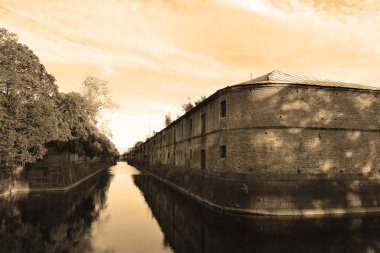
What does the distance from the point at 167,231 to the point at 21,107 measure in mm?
13525

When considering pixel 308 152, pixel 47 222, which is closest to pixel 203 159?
pixel 308 152

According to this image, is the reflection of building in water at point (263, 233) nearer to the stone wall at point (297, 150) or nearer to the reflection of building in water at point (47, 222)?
the stone wall at point (297, 150)

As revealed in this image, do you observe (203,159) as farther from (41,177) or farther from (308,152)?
(41,177)

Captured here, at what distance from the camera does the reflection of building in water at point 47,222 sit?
10.5 meters

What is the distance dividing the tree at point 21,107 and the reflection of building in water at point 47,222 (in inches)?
134

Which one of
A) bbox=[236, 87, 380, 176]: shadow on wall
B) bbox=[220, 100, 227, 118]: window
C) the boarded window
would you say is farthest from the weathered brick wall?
the boarded window

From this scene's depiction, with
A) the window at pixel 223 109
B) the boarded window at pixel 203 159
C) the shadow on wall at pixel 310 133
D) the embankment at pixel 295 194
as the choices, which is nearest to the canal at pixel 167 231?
the embankment at pixel 295 194

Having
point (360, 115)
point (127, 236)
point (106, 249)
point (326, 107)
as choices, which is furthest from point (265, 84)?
point (106, 249)

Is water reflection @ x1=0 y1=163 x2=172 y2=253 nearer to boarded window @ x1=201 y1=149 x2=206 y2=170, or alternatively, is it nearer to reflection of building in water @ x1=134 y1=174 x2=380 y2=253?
reflection of building in water @ x1=134 y1=174 x2=380 y2=253

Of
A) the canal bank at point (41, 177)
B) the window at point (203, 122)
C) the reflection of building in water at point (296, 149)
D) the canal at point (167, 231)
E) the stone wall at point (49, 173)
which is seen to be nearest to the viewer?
the canal at point (167, 231)

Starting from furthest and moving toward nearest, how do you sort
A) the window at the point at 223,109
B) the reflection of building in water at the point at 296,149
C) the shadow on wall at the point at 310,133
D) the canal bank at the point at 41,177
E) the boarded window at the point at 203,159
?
the canal bank at the point at 41,177
the boarded window at the point at 203,159
the window at the point at 223,109
the shadow on wall at the point at 310,133
the reflection of building in water at the point at 296,149

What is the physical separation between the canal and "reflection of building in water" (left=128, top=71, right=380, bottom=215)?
1474 mm

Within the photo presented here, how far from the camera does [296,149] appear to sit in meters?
17.4

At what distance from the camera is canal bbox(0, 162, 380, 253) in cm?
1045
